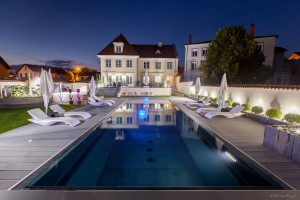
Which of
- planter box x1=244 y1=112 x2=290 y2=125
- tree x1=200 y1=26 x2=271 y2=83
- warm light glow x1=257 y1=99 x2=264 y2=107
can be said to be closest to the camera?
planter box x1=244 y1=112 x2=290 y2=125

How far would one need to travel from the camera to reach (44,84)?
9305mm

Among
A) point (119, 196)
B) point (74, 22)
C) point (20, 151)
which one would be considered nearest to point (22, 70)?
point (74, 22)

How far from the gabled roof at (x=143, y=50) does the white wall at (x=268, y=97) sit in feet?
65.2

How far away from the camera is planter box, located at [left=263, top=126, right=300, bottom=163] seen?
5238mm

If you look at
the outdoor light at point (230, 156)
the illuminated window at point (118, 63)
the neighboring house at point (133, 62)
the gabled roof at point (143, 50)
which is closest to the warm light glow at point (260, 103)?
the outdoor light at point (230, 156)

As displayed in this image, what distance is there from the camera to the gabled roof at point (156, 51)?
35031mm

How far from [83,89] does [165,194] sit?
28.0 metres

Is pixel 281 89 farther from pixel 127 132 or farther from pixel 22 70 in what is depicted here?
pixel 22 70

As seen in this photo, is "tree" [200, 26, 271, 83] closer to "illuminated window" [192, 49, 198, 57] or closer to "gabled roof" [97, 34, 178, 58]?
"illuminated window" [192, 49, 198, 57]

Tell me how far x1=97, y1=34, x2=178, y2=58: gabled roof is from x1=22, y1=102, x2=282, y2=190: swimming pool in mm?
25868

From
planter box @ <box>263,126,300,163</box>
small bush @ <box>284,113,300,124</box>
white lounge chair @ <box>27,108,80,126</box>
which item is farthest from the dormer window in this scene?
planter box @ <box>263,126,300,163</box>

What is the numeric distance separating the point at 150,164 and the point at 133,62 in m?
28.9

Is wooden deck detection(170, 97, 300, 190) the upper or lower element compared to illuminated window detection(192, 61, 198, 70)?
lower

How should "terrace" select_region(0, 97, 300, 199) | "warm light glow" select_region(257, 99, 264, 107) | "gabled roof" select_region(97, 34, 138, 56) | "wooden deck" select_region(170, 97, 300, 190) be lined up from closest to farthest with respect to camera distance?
1. "terrace" select_region(0, 97, 300, 199)
2. "wooden deck" select_region(170, 97, 300, 190)
3. "warm light glow" select_region(257, 99, 264, 107)
4. "gabled roof" select_region(97, 34, 138, 56)
